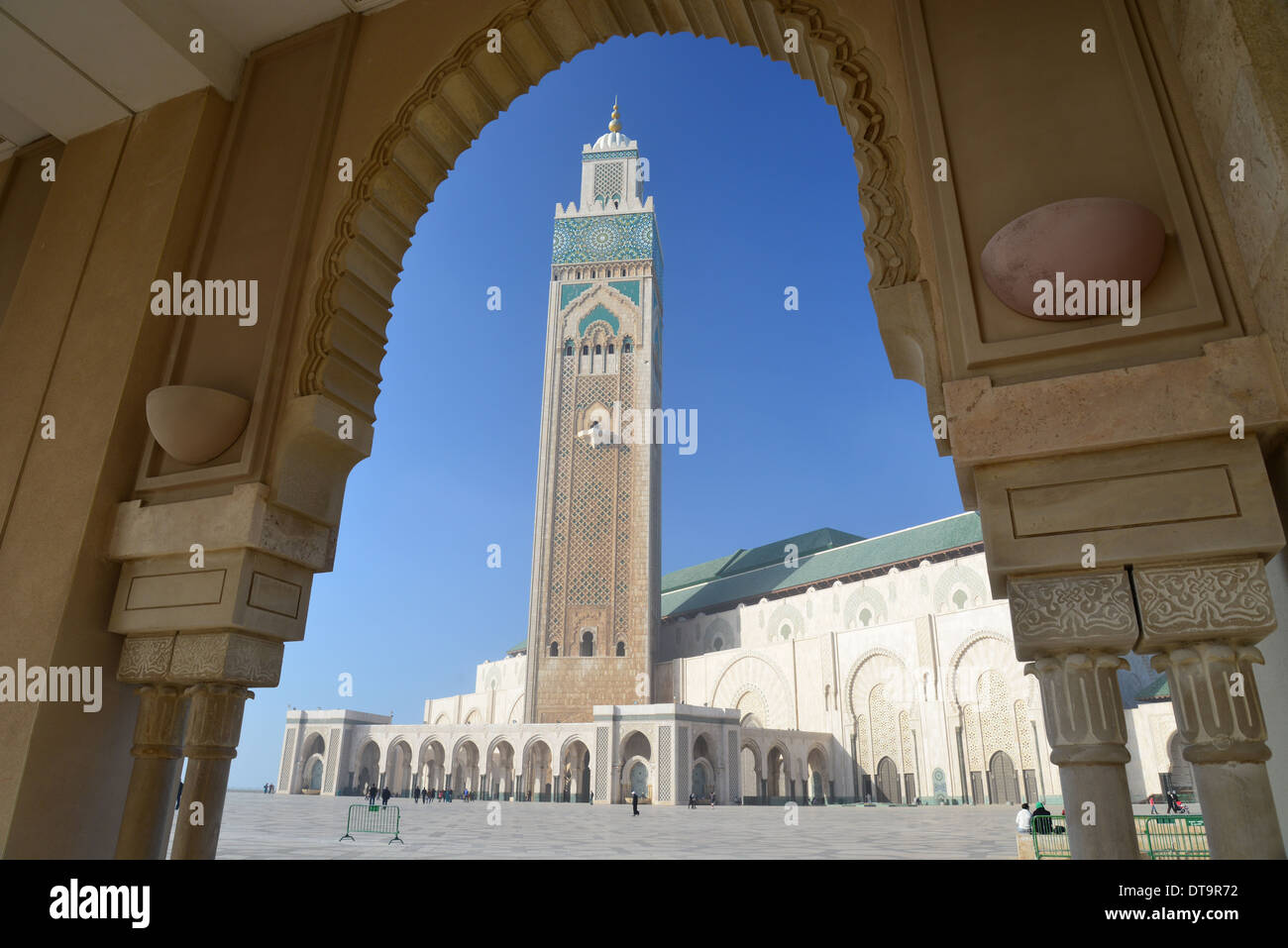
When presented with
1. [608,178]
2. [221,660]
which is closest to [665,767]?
[221,660]

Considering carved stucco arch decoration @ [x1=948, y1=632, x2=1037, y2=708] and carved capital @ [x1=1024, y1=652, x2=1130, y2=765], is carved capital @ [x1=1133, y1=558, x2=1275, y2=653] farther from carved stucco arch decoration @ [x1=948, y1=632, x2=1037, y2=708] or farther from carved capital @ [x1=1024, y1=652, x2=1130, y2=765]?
carved stucco arch decoration @ [x1=948, y1=632, x2=1037, y2=708]

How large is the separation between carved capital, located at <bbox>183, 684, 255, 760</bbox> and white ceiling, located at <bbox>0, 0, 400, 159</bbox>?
2.03 metres

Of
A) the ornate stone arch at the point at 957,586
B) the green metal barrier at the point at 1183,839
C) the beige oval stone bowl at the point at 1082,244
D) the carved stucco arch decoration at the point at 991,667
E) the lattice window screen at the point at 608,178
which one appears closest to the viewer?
the beige oval stone bowl at the point at 1082,244

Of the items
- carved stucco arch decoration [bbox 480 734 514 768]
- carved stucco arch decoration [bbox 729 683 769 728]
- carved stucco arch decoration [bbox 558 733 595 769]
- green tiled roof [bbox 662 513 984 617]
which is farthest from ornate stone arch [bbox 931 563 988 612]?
carved stucco arch decoration [bbox 480 734 514 768]

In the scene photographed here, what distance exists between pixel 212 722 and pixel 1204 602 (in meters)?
2.24

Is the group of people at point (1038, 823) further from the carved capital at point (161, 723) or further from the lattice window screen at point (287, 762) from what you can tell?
the lattice window screen at point (287, 762)

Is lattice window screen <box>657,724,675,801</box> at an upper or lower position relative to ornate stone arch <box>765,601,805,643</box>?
lower

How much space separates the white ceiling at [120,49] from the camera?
2.47m

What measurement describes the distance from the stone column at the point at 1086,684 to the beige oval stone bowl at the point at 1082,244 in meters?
0.53

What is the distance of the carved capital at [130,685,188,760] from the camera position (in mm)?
2123

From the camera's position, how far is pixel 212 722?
83.0 inches

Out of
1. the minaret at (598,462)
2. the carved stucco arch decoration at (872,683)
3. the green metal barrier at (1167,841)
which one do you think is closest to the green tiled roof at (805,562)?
the carved stucco arch decoration at (872,683)

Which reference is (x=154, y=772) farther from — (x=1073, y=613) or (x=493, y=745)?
(x=493, y=745)
